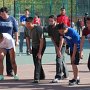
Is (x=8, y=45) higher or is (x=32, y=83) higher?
(x=8, y=45)

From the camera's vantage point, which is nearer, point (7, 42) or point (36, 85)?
point (36, 85)

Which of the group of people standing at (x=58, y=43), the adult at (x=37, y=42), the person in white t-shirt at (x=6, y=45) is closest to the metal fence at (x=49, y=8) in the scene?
the person in white t-shirt at (x=6, y=45)

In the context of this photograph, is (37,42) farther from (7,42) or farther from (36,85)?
(36,85)

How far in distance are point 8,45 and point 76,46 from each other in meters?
1.97

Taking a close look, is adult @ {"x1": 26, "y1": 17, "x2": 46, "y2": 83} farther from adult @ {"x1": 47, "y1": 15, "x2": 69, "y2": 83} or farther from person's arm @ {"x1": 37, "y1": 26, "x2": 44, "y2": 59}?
adult @ {"x1": 47, "y1": 15, "x2": 69, "y2": 83}

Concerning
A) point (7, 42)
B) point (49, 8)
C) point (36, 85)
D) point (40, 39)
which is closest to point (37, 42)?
point (40, 39)

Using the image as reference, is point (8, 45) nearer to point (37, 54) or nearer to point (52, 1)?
point (37, 54)

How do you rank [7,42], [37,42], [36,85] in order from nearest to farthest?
[36,85] → [37,42] → [7,42]

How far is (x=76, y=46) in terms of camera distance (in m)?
10.2

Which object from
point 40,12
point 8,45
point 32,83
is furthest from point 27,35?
point 40,12

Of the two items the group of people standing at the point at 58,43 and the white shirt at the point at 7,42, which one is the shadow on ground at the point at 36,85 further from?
the white shirt at the point at 7,42

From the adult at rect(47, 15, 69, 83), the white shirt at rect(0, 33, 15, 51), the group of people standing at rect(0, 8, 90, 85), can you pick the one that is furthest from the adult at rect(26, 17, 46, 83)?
the white shirt at rect(0, 33, 15, 51)

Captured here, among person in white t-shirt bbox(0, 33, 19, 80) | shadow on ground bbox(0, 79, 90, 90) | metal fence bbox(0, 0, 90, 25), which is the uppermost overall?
person in white t-shirt bbox(0, 33, 19, 80)

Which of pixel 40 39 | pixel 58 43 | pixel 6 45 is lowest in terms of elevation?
pixel 6 45
